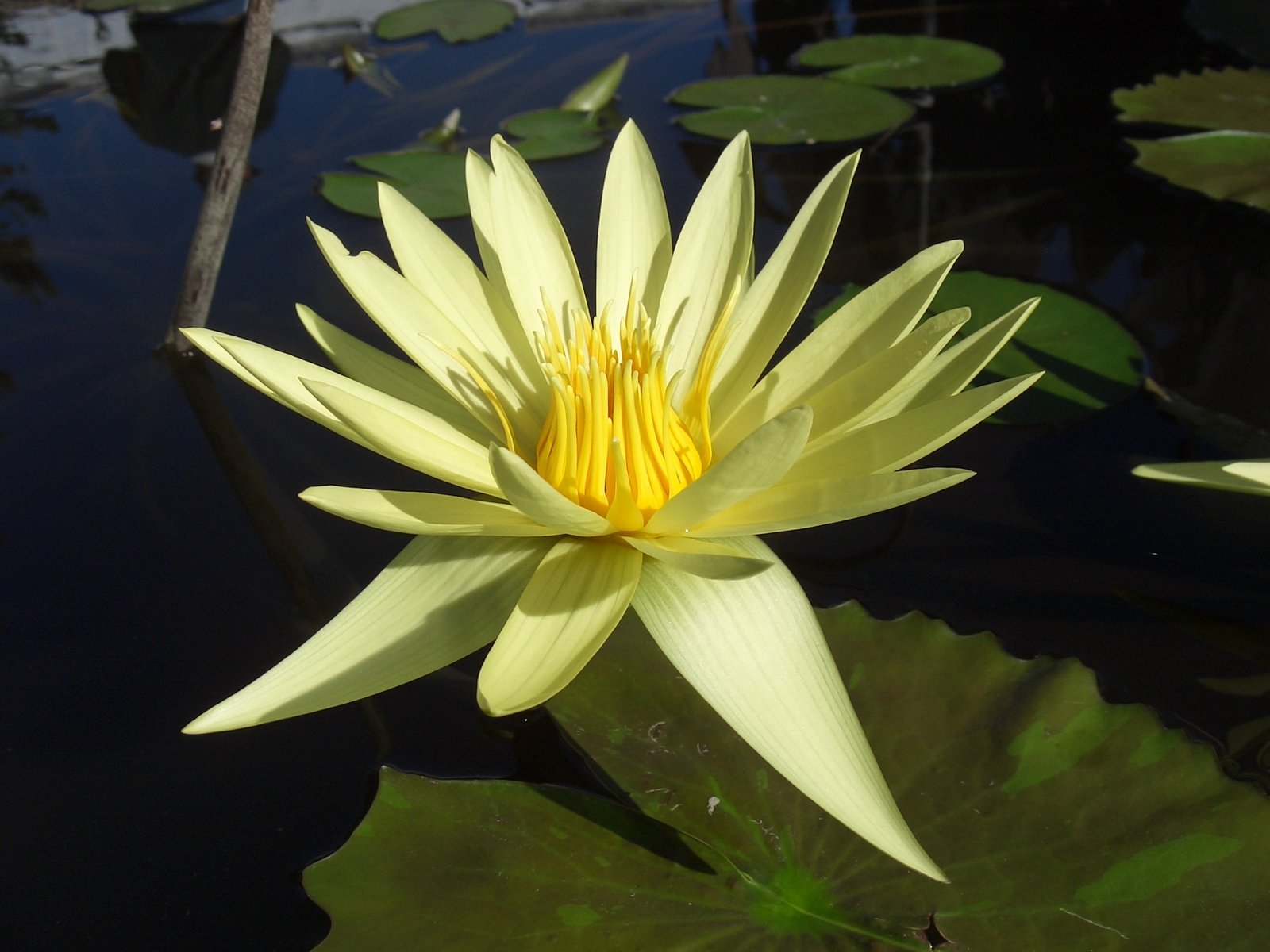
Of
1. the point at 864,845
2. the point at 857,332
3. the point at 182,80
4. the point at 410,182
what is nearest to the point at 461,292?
the point at 857,332

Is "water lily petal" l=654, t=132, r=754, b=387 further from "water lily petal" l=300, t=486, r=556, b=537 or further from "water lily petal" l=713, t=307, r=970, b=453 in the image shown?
"water lily petal" l=300, t=486, r=556, b=537

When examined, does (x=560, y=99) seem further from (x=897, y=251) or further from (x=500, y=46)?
(x=897, y=251)

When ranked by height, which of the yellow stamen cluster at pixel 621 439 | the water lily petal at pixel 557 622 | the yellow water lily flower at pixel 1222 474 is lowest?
the yellow water lily flower at pixel 1222 474

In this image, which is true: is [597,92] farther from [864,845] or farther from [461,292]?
[864,845]

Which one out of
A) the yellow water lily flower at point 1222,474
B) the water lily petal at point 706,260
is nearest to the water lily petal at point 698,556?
the water lily petal at point 706,260

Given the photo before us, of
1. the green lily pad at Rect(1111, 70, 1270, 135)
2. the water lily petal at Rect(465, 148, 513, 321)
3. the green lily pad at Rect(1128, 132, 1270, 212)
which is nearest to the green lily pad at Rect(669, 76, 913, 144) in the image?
the green lily pad at Rect(1111, 70, 1270, 135)

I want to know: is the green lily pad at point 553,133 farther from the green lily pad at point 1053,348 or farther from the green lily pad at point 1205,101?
the green lily pad at point 1205,101
